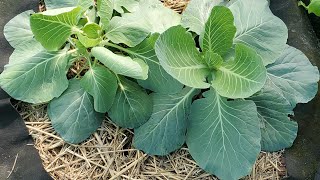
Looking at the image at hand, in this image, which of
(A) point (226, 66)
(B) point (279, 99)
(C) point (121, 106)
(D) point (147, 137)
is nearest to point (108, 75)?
(C) point (121, 106)

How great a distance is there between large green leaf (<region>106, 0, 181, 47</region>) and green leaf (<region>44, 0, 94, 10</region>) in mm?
94

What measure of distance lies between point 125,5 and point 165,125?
402 mm

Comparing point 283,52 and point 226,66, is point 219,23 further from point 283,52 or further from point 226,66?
point 283,52

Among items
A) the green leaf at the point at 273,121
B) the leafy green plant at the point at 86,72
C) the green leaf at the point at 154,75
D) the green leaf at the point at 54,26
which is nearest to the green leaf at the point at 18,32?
the leafy green plant at the point at 86,72

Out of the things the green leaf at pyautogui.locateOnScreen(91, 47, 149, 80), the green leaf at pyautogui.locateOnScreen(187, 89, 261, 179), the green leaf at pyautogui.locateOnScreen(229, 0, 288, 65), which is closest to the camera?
the green leaf at pyautogui.locateOnScreen(91, 47, 149, 80)

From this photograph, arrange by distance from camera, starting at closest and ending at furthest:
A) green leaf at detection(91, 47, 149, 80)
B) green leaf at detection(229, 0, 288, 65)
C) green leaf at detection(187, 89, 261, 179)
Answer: green leaf at detection(91, 47, 149, 80)
green leaf at detection(187, 89, 261, 179)
green leaf at detection(229, 0, 288, 65)

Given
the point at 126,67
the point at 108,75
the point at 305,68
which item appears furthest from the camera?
the point at 305,68

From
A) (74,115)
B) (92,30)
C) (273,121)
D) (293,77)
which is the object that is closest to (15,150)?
(74,115)

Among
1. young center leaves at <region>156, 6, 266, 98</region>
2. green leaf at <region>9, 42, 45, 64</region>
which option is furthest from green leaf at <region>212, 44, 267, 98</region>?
green leaf at <region>9, 42, 45, 64</region>

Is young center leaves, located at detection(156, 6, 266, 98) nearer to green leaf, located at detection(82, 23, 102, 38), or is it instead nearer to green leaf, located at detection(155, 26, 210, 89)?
green leaf, located at detection(155, 26, 210, 89)

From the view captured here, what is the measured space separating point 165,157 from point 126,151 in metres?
0.12

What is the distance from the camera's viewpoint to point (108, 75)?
163 centimetres

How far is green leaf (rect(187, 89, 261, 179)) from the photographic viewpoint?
5.32 feet

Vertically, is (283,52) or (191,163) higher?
(283,52)
